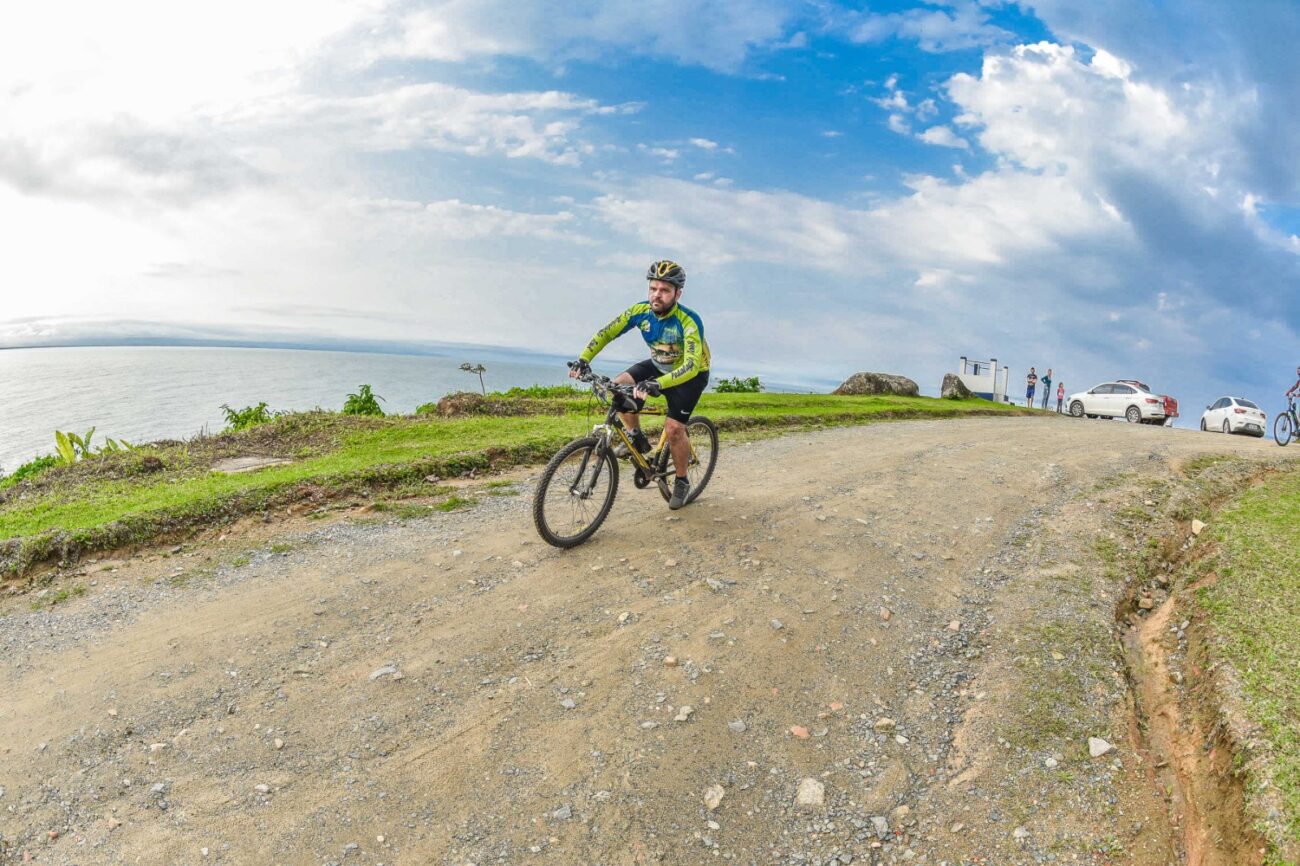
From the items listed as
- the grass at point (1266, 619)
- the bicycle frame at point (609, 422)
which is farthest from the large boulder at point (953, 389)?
the bicycle frame at point (609, 422)

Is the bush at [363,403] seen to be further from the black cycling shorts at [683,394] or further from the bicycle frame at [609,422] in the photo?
the black cycling shorts at [683,394]

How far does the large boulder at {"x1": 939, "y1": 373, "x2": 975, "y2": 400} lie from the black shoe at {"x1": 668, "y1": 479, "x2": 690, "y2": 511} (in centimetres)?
3079

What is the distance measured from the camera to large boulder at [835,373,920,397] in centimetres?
3234

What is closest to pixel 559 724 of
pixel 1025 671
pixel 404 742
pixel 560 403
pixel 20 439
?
pixel 404 742

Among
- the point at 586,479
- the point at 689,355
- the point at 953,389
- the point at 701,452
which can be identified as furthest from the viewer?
the point at 953,389

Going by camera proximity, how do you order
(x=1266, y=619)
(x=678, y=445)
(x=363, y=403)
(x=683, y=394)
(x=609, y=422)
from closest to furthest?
(x=1266, y=619), (x=609, y=422), (x=683, y=394), (x=678, y=445), (x=363, y=403)

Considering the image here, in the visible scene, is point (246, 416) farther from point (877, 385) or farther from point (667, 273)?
point (877, 385)

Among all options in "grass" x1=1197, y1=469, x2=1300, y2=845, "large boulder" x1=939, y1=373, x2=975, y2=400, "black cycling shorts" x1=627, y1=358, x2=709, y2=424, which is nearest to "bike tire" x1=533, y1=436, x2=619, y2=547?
"black cycling shorts" x1=627, y1=358, x2=709, y2=424

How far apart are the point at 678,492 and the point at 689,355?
6.52 feet

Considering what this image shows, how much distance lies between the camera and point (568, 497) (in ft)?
26.2

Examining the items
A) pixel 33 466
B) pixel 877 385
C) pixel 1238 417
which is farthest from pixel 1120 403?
pixel 33 466

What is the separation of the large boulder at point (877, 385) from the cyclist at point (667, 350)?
24283 millimetres

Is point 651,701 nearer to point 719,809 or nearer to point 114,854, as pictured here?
point 719,809

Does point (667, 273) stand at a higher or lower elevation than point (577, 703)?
higher
